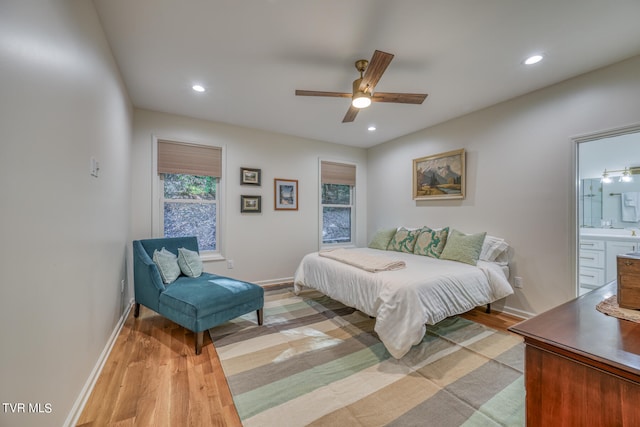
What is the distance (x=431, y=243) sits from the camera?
340 centimetres

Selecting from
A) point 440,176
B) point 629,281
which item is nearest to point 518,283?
point 440,176

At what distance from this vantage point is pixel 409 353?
2.17 meters

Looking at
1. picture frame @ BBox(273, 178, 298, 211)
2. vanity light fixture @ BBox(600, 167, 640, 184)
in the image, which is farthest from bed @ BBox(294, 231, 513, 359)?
vanity light fixture @ BBox(600, 167, 640, 184)

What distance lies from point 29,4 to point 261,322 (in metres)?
2.63

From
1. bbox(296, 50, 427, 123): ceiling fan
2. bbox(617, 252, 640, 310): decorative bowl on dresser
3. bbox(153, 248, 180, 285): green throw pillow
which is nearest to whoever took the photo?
bbox(617, 252, 640, 310): decorative bowl on dresser

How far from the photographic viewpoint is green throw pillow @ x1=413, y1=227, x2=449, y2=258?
3.32 m

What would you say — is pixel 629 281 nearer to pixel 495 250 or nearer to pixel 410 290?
pixel 410 290

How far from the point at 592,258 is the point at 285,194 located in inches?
186

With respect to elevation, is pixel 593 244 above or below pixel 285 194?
below

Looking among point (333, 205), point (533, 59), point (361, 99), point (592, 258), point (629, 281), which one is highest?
point (533, 59)

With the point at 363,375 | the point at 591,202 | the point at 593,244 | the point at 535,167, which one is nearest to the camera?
the point at 363,375

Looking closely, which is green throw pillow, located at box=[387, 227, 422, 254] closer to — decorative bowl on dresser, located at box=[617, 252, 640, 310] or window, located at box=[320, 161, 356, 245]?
window, located at box=[320, 161, 356, 245]

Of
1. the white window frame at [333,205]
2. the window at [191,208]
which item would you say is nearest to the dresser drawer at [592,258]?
the white window frame at [333,205]

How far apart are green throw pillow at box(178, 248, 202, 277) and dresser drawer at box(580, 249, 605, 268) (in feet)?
17.6
